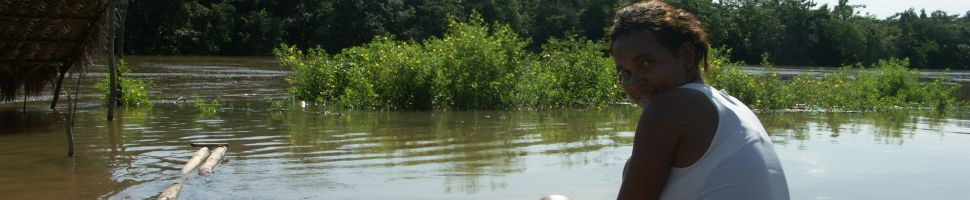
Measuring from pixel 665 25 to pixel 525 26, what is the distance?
192 feet

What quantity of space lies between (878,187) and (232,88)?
17068mm

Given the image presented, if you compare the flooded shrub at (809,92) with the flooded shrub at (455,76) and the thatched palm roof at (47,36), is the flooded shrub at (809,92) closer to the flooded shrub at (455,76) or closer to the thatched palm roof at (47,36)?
the flooded shrub at (455,76)

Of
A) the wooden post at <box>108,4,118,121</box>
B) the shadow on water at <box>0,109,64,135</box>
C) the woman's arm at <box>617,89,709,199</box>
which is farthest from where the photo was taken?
the shadow on water at <box>0,109,64,135</box>

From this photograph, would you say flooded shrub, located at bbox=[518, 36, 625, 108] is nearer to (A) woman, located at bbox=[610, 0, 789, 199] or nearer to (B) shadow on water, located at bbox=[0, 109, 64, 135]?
(B) shadow on water, located at bbox=[0, 109, 64, 135]

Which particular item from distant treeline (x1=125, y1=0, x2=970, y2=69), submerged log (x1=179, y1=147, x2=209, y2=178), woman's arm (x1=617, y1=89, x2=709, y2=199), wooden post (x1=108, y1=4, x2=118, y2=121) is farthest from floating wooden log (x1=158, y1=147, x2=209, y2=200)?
distant treeline (x1=125, y1=0, x2=970, y2=69)

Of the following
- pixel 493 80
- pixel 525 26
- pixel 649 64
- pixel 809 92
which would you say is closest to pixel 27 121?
pixel 493 80

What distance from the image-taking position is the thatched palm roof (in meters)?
9.95

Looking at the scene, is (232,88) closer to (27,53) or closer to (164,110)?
Result: (164,110)

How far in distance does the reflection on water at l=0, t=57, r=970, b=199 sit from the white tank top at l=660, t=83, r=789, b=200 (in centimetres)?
559

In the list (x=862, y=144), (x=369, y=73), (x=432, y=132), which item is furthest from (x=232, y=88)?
(x=862, y=144)

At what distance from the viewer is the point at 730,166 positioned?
7.31 feet

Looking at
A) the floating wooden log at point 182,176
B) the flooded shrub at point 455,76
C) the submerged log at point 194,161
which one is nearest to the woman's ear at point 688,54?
the floating wooden log at point 182,176

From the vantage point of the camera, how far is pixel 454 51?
1738 centimetres

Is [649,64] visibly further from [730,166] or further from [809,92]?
[809,92]
